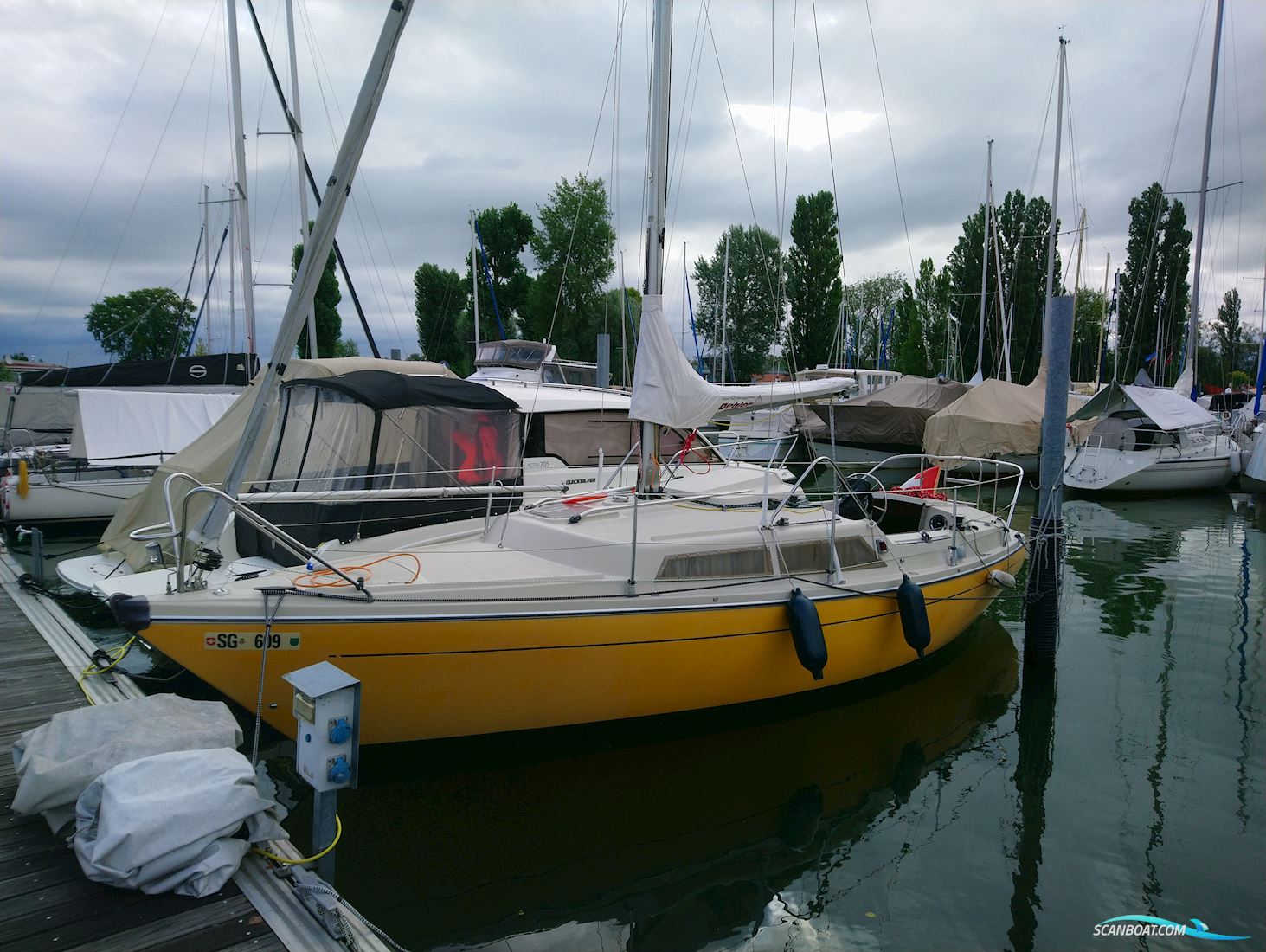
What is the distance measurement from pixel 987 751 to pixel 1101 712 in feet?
4.68

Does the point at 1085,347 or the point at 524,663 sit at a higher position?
the point at 1085,347

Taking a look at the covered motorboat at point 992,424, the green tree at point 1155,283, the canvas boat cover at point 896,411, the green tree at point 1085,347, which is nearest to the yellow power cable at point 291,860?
the covered motorboat at point 992,424

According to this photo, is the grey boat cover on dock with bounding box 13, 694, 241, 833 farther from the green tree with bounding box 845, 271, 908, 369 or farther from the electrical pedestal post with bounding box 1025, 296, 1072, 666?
the green tree with bounding box 845, 271, 908, 369

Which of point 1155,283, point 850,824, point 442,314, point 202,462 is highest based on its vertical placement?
point 1155,283

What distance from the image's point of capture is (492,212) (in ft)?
122

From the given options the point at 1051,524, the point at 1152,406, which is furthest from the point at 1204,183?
the point at 1051,524

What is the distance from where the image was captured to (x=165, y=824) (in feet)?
9.77

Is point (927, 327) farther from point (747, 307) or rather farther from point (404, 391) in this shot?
point (404, 391)

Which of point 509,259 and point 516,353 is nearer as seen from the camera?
point 516,353

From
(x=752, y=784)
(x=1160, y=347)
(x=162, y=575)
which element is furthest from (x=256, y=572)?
(x=1160, y=347)

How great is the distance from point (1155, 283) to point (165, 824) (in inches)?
1817

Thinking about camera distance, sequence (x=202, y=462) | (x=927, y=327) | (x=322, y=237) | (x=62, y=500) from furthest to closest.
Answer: (x=927, y=327), (x=62, y=500), (x=202, y=462), (x=322, y=237)

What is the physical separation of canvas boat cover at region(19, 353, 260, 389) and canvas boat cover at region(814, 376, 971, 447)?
56.5 feet

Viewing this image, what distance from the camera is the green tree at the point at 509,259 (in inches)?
1464
